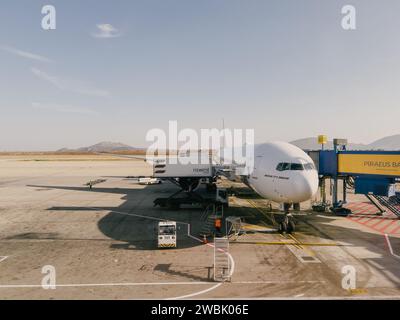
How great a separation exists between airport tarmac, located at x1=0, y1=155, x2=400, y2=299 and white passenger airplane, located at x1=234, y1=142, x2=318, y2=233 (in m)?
3.13

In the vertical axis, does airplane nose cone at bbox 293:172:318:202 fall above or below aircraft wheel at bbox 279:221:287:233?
above

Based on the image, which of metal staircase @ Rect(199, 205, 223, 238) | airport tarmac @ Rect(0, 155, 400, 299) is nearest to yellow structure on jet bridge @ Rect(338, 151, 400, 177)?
airport tarmac @ Rect(0, 155, 400, 299)

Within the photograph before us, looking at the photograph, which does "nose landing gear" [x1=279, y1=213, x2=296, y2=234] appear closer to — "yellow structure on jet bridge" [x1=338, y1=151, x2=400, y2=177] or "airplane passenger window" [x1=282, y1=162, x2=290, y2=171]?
"airplane passenger window" [x1=282, y1=162, x2=290, y2=171]

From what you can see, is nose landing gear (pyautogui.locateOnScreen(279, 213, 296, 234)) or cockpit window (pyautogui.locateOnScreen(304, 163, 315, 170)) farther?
nose landing gear (pyautogui.locateOnScreen(279, 213, 296, 234))

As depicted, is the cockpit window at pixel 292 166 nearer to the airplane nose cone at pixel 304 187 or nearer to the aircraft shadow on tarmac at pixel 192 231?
the airplane nose cone at pixel 304 187

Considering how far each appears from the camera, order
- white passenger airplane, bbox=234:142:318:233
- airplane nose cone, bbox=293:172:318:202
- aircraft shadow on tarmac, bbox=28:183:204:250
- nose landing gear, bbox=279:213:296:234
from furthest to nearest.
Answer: nose landing gear, bbox=279:213:296:234 → aircraft shadow on tarmac, bbox=28:183:204:250 → white passenger airplane, bbox=234:142:318:233 → airplane nose cone, bbox=293:172:318:202

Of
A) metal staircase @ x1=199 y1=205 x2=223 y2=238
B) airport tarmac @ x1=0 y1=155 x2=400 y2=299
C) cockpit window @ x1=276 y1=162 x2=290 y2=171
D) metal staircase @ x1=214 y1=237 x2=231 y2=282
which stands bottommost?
airport tarmac @ x1=0 y1=155 x2=400 y2=299

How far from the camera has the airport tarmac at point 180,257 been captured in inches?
530

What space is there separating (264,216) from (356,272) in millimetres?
13090

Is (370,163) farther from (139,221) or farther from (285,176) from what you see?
(139,221)

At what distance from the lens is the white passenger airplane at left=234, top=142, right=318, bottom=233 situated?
19.8 metres

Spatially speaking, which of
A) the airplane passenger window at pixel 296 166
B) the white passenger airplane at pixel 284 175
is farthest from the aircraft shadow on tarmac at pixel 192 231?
the airplane passenger window at pixel 296 166

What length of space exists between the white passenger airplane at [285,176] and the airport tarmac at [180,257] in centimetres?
313

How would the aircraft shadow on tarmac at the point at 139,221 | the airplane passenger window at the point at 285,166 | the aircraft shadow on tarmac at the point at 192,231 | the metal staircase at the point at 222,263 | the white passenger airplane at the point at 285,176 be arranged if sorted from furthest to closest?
1. the airplane passenger window at the point at 285,166
2. the aircraft shadow on tarmac at the point at 139,221
3. the white passenger airplane at the point at 285,176
4. the aircraft shadow on tarmac at the point at 192,231
5. the metal staircase at the point at 222,263
